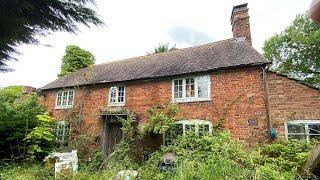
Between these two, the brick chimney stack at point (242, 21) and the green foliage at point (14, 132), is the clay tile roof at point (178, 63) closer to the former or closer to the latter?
the brick chimney stack at point (242, 21)

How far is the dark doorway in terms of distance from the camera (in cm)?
1613

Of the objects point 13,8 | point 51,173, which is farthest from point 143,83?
point 13,8

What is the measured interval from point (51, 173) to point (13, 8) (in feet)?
24.6

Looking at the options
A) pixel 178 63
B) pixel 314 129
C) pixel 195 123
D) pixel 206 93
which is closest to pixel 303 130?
pixel 314 129

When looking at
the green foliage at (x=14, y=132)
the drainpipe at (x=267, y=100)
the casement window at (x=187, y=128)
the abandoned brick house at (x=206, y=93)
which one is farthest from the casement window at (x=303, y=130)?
the green foliage at (x=14, y=132)

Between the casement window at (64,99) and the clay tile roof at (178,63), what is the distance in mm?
578

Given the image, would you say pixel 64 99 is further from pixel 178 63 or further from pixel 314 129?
pixel 314 129

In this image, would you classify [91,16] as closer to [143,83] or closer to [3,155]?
[143,83]

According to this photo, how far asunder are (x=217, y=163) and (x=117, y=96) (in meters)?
11.4

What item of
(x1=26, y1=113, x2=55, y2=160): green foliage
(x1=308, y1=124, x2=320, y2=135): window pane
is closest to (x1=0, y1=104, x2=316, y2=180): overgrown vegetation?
(x1=308, y1=124, x2=320, y2=135): window pane

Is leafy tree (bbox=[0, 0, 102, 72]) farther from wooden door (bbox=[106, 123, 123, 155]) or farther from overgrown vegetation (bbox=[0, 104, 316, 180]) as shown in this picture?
wooden door (bbox=[106, 123, 123, 155])

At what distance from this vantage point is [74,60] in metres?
27.9

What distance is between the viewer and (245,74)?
502 inches

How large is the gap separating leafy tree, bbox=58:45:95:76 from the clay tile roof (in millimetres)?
6610
